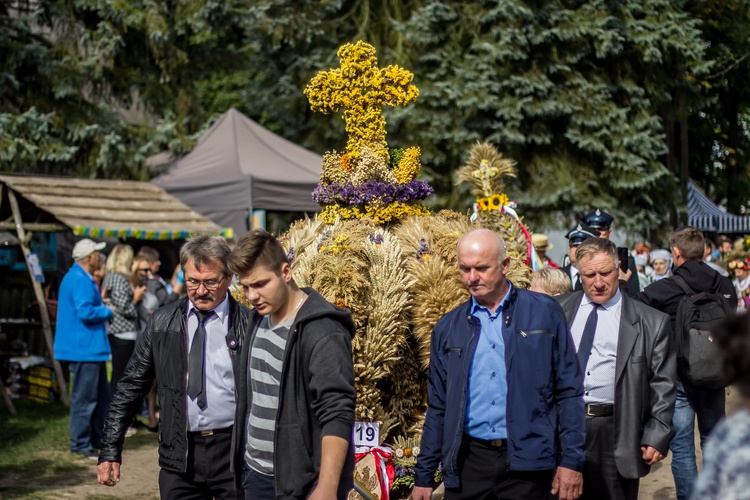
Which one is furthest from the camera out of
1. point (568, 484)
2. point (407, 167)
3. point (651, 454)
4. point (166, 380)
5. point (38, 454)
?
point (38, 454)

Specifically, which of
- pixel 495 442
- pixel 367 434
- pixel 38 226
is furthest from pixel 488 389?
pixel 38 226

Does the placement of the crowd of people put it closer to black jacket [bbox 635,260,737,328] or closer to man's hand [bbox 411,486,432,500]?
man's hand [bbox 411,486,432,500]

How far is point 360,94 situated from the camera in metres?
7.25

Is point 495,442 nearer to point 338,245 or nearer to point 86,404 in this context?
point 338,245

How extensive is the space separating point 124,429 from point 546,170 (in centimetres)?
1615

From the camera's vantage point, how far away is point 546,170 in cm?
1986

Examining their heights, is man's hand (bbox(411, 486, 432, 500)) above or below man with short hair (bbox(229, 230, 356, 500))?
below

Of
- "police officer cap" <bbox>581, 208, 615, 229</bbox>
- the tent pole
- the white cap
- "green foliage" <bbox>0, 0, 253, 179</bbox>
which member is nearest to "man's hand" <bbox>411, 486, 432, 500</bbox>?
"police officer cap" <bbox>581, 208, 615, 229</bbox>

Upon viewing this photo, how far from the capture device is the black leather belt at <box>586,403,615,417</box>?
500 cm

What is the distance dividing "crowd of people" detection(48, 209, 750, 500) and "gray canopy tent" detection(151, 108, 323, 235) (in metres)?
8.97

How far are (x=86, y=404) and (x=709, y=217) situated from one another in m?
21.5

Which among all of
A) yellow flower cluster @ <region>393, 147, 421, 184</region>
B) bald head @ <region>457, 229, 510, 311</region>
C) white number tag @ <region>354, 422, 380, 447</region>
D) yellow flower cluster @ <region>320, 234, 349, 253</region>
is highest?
yellow flower cluster @ <region>393, 147, 421, 184</region>

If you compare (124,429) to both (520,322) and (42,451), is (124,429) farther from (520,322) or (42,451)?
(42,451)

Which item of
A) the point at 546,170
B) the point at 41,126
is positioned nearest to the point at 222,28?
the point at 41,126
